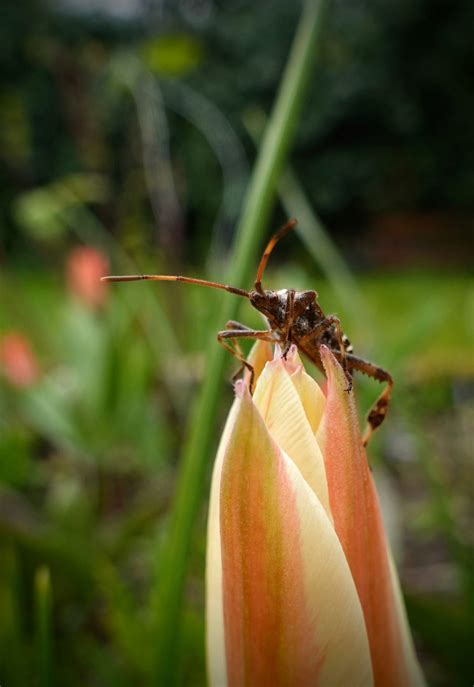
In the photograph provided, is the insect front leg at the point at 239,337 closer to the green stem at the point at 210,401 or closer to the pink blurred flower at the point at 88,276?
the green stem at the point at 210,401

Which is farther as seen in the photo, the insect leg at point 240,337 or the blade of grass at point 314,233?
the blade of grass at point 314,233

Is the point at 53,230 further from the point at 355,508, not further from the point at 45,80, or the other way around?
the point at 45,80

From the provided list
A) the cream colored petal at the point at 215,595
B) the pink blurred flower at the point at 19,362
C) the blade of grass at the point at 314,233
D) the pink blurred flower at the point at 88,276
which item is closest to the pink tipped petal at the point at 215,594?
the cream colored petal at the point at 215,595

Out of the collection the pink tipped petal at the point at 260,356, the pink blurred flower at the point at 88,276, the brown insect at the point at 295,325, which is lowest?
the pink tipped petal at the point at 260,356

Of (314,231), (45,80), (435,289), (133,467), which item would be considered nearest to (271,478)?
(314,231)

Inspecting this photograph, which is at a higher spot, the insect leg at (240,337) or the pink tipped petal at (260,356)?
the insect leg at (240,337)

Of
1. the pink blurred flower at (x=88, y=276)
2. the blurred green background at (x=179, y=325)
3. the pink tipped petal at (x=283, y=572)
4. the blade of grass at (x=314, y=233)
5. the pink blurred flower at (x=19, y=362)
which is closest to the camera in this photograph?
the pink tipped petal at (x=283, y=572)

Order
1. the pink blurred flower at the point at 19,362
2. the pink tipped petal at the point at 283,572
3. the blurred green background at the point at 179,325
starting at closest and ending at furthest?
1. the pink tipped petal at the point at 283,572
2. the blurred green background at the point at 179,325
3. the pink blurred flower at the point at 19,362

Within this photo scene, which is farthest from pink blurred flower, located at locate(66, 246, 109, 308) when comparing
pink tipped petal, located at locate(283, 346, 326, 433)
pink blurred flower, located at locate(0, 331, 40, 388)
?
pink tipped petal, located at locate(283, 346, 326, 433)

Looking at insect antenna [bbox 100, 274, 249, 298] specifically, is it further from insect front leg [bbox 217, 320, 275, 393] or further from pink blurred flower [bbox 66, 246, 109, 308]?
pink blurred flower [bbox 66, 246, 109, 308]
